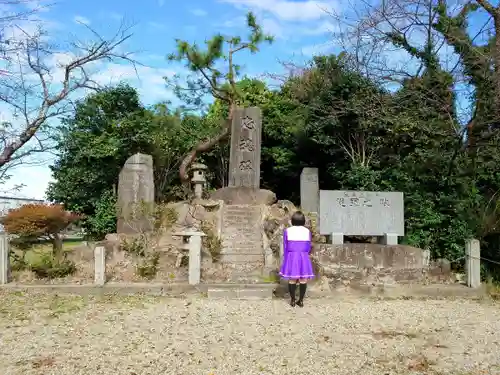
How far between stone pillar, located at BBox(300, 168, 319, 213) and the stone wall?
6250 mm

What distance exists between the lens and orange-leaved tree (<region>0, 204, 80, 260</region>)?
8938 millimetres

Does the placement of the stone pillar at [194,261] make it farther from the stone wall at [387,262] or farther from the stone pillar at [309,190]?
the stone pillar at [309,190]

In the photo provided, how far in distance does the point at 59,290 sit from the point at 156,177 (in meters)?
10.3

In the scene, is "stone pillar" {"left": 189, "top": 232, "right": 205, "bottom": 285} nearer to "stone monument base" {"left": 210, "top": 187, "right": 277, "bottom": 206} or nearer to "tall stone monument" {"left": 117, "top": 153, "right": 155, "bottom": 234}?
"tall stone monument" {"left": 117, "top": 153, "right": 155, "bottom": 234}

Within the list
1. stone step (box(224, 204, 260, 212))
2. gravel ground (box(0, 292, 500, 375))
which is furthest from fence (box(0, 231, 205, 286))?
stone step (box(224, 204, 260, 212))

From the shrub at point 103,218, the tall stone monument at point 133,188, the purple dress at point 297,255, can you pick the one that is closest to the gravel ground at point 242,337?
A: the purple dress at point 297,255

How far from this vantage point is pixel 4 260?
771cm

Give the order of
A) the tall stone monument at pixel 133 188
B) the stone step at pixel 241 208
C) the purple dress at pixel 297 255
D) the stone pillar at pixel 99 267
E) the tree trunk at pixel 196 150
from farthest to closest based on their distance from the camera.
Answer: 1. the tree trunk at pixel 196 150
2. the stone step at pixel 241 208
3. the tall stone monument at pixel 133 188
4. the stone pillar at pixel 99 267
5. the purple dress at pixel 297 255

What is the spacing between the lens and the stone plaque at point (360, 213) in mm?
8625

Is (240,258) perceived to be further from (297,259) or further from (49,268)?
(49,268)

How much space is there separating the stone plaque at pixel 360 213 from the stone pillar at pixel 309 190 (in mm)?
→ 5904

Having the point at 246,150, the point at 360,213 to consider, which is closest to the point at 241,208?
the point at 246,150

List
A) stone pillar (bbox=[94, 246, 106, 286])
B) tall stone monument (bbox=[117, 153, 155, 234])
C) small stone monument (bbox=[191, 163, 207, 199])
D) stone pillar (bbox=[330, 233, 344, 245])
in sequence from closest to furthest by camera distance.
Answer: stone pillar (bbox=[94, 246, 106, 286]), stone pillar (bbox=[330, 233, 344, 245]), tall stone monument (bbox=[117, 153, 155, 234]), small stone monument (bbox=[191, 163, 207, 199])

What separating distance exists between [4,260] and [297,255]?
4818 mm
